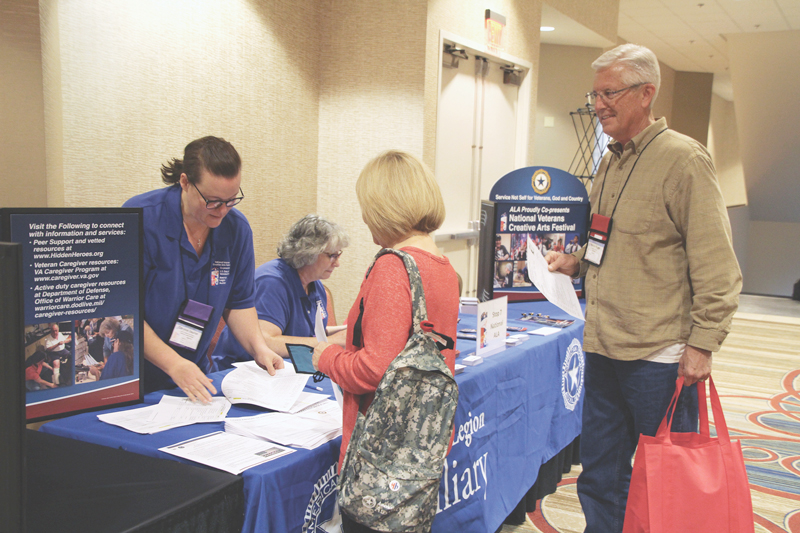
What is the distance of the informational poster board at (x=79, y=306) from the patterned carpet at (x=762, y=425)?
1.71 m

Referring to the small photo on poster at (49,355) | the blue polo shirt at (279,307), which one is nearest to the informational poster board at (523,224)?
the blue polo shirt at (279,307)

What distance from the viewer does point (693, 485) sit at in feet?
4.76

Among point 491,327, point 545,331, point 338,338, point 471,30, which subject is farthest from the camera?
point 471,30

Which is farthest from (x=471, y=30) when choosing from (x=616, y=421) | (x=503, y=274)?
(x=616, y=421)

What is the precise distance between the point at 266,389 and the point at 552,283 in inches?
37.7

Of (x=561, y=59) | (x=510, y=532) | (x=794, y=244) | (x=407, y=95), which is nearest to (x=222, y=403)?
(x=510, y=532)

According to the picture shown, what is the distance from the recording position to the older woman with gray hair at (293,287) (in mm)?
2387

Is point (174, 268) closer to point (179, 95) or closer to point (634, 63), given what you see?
point (634, 63)

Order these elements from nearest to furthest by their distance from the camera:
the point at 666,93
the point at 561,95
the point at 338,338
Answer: the point at 338,338 → the point at 561,95 → the point at 666,93

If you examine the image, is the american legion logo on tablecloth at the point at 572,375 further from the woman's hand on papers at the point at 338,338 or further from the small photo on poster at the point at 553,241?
the woman's hand on papers at the point at 338,338

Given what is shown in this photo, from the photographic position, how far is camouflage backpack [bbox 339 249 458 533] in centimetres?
119

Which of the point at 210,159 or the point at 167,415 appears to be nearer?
the point at 167,415

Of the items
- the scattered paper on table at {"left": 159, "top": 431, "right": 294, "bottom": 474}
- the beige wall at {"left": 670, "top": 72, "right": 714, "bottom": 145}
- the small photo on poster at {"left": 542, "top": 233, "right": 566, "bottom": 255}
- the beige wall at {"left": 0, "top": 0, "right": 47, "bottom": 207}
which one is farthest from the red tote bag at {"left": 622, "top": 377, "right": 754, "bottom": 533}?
the beige wall at {"left": 670, "top": 72, "right": 714, "bottom": 145}

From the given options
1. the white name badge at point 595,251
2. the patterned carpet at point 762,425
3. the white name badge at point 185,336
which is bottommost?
the patterned carpet at point 762,425
